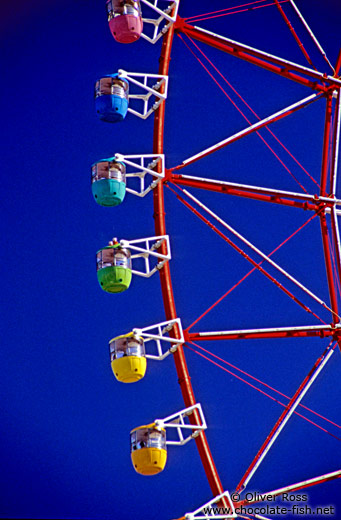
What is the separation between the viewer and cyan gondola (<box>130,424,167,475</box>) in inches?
576

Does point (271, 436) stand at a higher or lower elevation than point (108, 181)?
lower

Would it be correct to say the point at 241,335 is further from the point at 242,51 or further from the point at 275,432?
the point at 242,51

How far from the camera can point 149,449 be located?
14617 mm

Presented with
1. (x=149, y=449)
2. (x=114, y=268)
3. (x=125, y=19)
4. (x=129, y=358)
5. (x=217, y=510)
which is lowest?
(x=217, y=510)

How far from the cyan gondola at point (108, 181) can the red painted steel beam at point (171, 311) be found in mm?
683

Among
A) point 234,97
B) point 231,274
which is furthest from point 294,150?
point 231,274

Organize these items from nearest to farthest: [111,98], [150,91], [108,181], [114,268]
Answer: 1. [114,268]
2. [108,181]
3. [111,98]
4. [150,91]

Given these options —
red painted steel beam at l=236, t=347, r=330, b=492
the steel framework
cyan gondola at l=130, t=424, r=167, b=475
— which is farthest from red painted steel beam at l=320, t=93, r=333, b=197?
cyan gondola at l=130, t=424, r=167, b=475

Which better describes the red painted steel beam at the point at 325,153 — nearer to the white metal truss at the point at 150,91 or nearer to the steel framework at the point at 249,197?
the steel framework at the point at 249,197

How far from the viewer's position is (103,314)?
25.6 metres

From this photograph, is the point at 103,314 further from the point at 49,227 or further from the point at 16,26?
the point at 16,26

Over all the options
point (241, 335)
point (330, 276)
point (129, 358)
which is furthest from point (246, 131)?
point (129, 358)

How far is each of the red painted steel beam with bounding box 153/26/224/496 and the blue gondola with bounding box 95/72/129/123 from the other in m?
0.62

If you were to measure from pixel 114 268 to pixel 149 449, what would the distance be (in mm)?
2710
